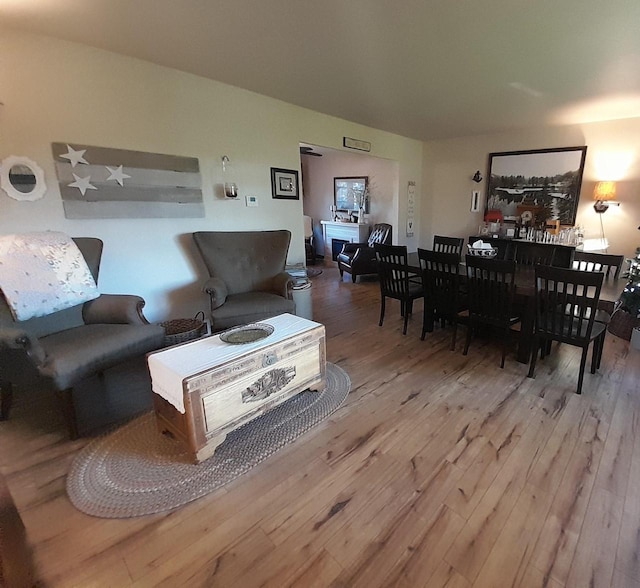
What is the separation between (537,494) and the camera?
156 cm

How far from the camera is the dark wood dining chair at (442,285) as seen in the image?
9.52 ft

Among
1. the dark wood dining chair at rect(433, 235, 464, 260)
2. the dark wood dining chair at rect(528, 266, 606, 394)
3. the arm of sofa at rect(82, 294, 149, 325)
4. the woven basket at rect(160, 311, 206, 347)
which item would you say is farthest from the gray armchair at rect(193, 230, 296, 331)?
the dark wood dining chair at rect(433, 235, 464, 260)

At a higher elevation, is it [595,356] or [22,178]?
[22,178]

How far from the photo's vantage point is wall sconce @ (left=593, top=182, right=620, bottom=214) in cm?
429

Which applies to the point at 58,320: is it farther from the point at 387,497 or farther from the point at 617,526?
the point at 617,526

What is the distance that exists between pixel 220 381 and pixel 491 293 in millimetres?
2158

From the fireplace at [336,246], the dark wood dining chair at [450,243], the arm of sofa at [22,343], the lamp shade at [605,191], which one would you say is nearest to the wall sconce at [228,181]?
the arm of sofa at [22,343]

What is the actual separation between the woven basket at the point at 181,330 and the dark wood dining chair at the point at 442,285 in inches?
81.8

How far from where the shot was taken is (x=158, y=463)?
5.81 ft

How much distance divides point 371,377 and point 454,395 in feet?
1.97

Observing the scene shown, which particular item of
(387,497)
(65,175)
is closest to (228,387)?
A: (387,497)

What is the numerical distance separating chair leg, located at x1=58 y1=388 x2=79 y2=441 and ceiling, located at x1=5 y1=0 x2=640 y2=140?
2.26 m

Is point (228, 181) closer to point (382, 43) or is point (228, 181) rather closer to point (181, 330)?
point (181, 330)

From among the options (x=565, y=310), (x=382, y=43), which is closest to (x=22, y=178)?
(x=382, y=43)
